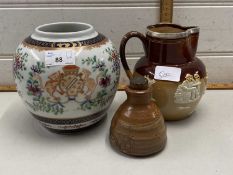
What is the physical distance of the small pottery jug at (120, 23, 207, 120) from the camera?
2.42 feet

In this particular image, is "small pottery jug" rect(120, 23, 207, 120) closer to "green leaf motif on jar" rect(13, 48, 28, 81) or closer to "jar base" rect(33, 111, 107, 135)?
"jar base" rect(33, 111, 107, 135)

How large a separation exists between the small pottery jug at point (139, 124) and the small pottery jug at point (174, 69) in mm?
84

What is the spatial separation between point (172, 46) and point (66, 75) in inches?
10.1

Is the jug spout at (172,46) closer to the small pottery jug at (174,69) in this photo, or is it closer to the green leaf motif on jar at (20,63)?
the small pottery jug at (174,69)

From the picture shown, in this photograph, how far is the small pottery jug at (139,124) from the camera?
66cm

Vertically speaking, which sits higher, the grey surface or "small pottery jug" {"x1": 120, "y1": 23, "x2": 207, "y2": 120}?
"small pottery jug" {"x1": 120, "y1": 23, "x2": 207, "y2": 120}

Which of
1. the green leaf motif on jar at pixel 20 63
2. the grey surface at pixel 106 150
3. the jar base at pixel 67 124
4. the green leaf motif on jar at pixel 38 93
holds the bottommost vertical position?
the grey surface at pixel 106 150

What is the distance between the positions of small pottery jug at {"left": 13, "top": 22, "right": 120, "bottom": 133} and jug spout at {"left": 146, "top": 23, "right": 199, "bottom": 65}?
0.33 feet

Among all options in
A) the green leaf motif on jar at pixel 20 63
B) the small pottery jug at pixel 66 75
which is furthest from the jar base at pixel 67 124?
the green leaf motif on jar at pixel 20 63

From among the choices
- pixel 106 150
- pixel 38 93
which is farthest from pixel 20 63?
pixel 106 150

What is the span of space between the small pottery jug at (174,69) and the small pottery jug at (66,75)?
0.10m

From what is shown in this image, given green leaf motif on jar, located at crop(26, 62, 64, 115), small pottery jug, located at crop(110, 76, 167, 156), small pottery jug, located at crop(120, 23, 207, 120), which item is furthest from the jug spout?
green leaf motif on jar, located at crop(26, 62, 64, 115)

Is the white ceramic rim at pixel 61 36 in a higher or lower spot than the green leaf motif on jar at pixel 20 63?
higher

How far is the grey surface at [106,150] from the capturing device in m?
0.65
